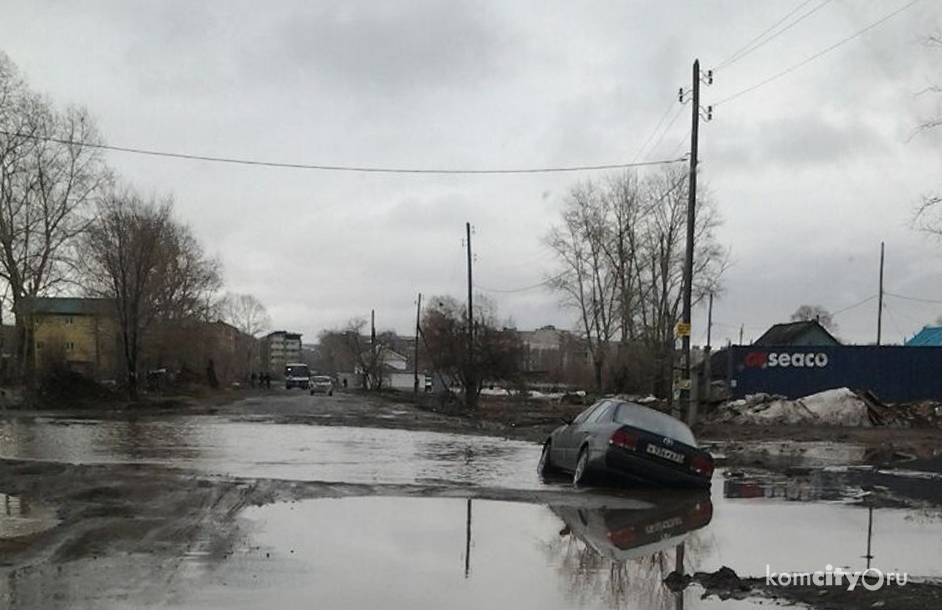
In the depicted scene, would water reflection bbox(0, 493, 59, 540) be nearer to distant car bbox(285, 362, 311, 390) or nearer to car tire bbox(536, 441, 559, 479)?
car tire bbox(536, 441, 559, 479)

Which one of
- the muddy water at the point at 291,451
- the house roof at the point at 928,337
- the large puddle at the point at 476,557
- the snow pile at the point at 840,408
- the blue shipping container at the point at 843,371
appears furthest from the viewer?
the house roof at the point at 928,337

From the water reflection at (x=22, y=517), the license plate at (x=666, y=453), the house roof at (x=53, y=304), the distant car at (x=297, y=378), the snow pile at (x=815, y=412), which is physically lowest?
the distant car at (x=297, y=378)

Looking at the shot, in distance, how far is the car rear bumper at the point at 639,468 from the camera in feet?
42.2

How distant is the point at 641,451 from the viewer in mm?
12891

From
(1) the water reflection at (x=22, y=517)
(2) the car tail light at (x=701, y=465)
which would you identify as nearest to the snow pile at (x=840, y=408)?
(2) the car tail light at (x=701, y=465)

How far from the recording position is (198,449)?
1897 centimetres

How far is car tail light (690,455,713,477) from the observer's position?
13.1 m

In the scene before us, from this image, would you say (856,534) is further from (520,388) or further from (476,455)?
(520,388)

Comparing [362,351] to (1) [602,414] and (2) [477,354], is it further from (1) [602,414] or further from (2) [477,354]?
(1) [602,414]

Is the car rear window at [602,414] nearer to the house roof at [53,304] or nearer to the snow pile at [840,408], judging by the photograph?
the snow pile at [840,408]

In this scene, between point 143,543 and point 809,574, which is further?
point 143,543

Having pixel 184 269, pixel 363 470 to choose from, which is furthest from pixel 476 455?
pixel 184 269

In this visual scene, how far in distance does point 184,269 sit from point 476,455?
53223mm

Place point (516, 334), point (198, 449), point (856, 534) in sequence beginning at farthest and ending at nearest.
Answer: point (516, 334)
point (198, 449)
point (856, 534)
